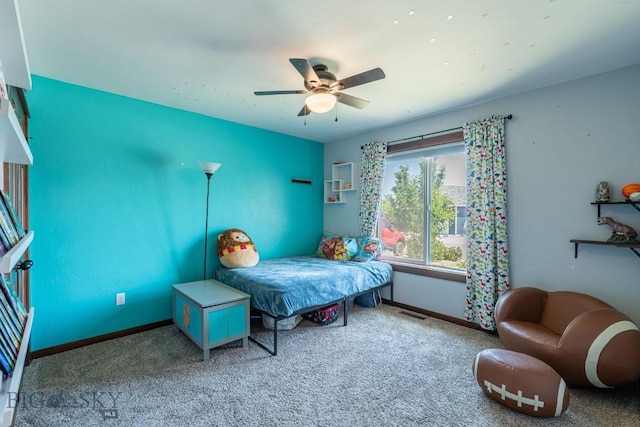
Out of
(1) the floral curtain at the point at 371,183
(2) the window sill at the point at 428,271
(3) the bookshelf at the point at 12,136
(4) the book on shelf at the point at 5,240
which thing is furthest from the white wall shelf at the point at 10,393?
(1) the floral curtain at the point at 371,183

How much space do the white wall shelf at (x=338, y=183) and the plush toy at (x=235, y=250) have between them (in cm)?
168

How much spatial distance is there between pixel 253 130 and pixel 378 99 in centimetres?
181

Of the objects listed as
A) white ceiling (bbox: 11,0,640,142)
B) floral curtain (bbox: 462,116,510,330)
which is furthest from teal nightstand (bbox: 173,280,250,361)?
floral curtain (bbox: 462,116,510,330)

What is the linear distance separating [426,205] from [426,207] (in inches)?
1.0

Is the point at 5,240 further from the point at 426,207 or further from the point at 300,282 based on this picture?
the point at 426,207

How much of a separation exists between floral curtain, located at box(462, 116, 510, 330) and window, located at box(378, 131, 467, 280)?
0.76 feet

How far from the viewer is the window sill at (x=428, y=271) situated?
133 inches

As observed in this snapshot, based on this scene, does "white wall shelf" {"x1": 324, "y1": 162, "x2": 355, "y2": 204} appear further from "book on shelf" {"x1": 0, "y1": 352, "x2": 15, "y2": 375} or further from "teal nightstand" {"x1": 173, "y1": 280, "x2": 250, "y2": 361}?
"book on shelf" {"x1": 0, "y1": 352, "x2": 15, "y2": 375}

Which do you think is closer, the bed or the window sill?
the bed

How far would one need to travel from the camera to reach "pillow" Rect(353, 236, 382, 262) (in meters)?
4.03

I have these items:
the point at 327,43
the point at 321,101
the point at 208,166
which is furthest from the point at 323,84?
the point at 208,166

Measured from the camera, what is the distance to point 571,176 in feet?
8.69

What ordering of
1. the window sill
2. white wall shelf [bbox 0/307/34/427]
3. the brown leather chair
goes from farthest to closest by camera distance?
the window sill, the brown leather chair, white wall shelf [bbox 0/307/34/427]

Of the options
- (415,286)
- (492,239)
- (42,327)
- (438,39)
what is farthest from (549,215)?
(42,327)
